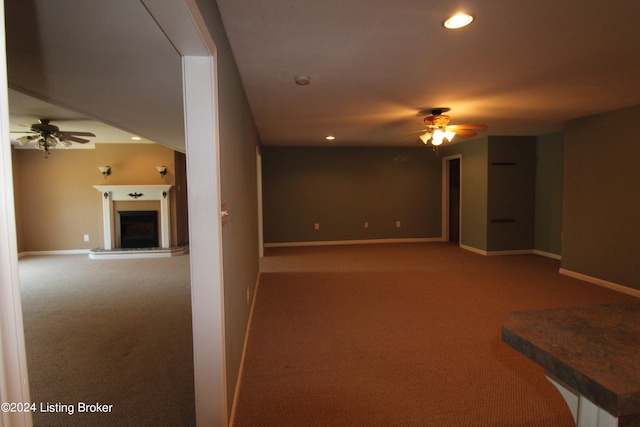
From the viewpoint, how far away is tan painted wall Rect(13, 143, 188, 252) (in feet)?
21.9

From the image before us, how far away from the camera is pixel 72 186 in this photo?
22.8 ft

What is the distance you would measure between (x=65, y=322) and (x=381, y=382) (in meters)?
3.16


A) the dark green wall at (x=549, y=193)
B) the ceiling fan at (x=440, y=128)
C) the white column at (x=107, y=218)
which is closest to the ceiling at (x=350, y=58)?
the ceiling fan at (x=440, y=128)

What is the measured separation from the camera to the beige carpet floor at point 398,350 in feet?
6.14

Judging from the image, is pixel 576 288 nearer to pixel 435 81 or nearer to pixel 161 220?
pixel 435 81


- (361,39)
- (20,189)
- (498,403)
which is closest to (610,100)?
(361,39)

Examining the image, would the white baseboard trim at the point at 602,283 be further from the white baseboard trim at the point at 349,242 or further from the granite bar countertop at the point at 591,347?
the granite bar countertop at the point at 591,347

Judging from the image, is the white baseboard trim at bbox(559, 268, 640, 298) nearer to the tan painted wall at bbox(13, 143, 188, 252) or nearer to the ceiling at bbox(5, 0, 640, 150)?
the ceiling at bbox(5, 0, 640, 150)

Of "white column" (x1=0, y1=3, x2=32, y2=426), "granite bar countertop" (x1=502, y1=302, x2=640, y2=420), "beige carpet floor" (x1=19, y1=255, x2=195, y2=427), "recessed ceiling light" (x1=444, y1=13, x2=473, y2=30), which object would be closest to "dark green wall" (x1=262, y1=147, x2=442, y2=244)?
"beige carpet floor" (x1=19, y1=255, x2=195, y2=427)

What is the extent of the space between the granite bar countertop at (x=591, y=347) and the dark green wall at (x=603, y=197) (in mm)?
3759

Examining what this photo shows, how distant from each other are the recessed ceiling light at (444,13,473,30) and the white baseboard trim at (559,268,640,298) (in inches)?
157

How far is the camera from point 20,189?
6.68 metres

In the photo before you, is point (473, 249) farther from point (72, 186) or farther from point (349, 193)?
point (72, 186)

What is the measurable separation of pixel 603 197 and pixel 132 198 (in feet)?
26.3
